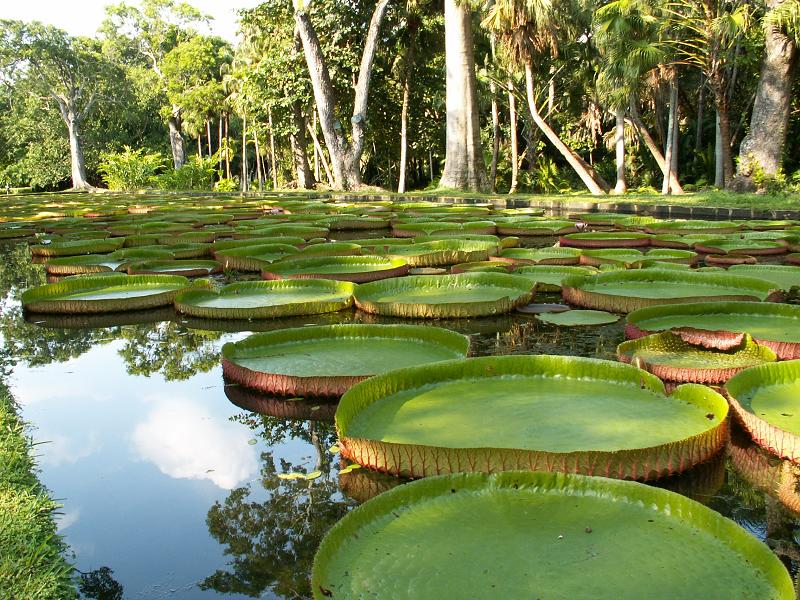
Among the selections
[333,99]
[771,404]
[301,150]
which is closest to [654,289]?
[771,404]

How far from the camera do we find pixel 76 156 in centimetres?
3459

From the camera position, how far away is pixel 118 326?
14.6 feet

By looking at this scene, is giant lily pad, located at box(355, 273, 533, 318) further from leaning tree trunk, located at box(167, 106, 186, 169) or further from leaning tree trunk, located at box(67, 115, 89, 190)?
leaning tree trunk, located at box(167, 106, 186, 169)

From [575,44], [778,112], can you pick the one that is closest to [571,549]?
[778,112]

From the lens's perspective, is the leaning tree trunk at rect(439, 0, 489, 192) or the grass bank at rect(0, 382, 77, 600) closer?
the grass bank at rect(0, 382, 77, 600)

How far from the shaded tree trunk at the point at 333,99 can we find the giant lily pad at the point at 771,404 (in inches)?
680

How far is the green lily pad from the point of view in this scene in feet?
12.9

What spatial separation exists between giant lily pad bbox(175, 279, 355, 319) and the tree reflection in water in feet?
6.07

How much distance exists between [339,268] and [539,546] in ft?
14.7

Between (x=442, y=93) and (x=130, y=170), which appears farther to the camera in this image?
(x=130, y=170)

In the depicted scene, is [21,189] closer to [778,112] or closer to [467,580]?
[778,112]

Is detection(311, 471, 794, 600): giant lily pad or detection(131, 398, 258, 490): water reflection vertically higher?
detection(311, 471, 794, 600): giant lily pad

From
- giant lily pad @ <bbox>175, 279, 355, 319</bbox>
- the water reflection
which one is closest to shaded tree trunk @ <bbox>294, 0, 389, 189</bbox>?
giant lily pad @ <bbox>175, 279, 355, 319</bbox>

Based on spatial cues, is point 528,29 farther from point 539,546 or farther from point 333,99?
point 539,546
